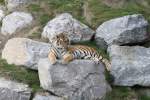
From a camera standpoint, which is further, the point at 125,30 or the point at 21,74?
the point at 125,30

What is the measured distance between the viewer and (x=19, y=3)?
1784cm

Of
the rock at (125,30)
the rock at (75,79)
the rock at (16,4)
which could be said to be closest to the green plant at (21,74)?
the rock at (75,79)

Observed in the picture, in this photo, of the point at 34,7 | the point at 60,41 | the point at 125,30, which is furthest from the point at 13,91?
the point at 34,7

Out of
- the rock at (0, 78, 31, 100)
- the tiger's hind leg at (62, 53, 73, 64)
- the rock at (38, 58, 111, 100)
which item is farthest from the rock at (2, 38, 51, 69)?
the tiger's hind leg at (62, 53, 73, 64)

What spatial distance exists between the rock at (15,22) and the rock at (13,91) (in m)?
3.08

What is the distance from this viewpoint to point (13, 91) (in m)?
14.1

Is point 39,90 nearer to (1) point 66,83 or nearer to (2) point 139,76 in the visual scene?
(1) point 66,83

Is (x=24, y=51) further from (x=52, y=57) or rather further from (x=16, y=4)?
(x=16, y=4)

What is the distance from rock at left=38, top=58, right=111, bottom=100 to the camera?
1380 cm

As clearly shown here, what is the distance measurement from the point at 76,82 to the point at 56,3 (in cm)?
457

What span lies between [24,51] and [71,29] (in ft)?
6.08

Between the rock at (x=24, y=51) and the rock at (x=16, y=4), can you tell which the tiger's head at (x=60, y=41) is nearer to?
the rock at (x=24, y=51)

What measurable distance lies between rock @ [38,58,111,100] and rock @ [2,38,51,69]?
0.98 m

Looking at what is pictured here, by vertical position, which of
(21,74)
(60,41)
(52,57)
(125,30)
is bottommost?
(21,74)
